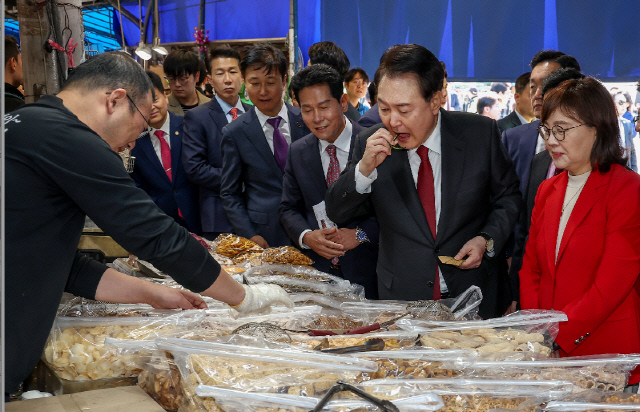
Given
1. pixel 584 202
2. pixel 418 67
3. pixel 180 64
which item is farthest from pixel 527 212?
pixel 180 64

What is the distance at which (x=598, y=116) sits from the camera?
1917 millimetres

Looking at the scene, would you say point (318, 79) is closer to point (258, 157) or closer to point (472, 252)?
point (258, 157)

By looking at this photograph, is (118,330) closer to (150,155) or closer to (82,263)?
(82,263)

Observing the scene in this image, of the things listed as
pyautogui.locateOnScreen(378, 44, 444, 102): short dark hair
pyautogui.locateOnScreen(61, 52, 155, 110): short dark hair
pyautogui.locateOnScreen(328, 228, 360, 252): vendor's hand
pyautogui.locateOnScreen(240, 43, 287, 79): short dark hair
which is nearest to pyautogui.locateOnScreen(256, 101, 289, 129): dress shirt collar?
pyautogui.locateOnScreen(240, 43, 287, 79): short dark hair

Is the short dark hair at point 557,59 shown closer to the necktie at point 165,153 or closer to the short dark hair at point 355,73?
the short dark hair at point 355,73

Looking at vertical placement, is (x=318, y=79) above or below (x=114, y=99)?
above

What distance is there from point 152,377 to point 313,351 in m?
0.39

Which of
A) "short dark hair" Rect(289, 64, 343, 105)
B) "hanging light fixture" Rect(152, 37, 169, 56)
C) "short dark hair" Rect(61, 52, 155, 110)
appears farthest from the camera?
"hanging light fixture" Rect(152, 37, 169, 56)

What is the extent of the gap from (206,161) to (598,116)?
98.9 inches

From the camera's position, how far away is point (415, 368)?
1224mm

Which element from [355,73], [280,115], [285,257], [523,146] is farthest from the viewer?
[355,73]

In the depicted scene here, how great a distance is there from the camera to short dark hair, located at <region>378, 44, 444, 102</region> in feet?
6.84

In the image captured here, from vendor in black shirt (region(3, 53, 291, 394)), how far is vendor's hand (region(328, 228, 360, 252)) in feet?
3.19

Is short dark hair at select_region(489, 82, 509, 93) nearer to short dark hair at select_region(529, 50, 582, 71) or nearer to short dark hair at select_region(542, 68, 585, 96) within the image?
short dark hair at select_region(529, 50, 582, 71)
